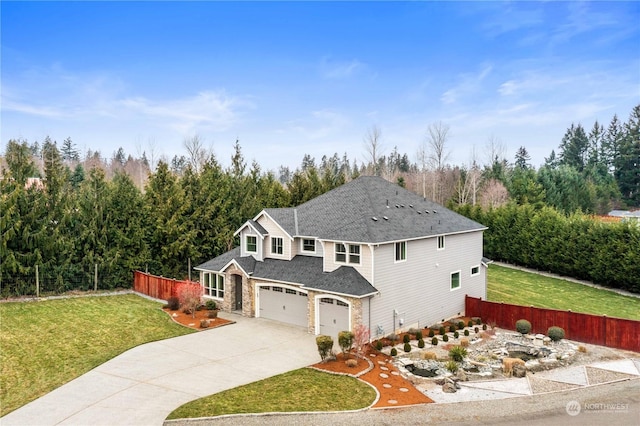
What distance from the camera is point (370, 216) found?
71.3 ft

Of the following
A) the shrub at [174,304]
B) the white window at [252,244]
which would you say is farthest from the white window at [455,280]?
the shrub at [174,304]

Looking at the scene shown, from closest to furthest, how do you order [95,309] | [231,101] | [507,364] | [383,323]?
[507,364] → [383,323] → [95,309] → [231,101]

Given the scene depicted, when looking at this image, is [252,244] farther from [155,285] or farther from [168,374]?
[168,374]

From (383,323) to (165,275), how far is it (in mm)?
18622

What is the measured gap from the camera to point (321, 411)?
→ 12.0 metres

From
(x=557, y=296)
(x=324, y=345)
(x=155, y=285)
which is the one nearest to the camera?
(x=324, y=345)

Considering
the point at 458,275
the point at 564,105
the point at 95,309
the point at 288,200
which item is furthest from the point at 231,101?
the point at 564,105

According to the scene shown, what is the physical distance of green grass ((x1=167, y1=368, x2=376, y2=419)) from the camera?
39.2 ft

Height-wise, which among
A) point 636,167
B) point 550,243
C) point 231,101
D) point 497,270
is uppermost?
point 231,101

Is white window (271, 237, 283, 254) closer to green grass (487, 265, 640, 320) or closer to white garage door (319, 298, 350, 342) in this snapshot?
white garage door (319, 298, 350, 342)

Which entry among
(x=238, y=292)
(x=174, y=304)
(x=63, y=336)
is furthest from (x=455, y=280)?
(x=63, y=336)

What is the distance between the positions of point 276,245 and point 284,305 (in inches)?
144

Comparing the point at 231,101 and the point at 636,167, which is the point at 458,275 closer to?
the point at 231,101

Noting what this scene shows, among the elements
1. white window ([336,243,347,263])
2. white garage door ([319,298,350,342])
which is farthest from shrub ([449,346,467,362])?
white window ([336,243,347,263])
